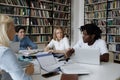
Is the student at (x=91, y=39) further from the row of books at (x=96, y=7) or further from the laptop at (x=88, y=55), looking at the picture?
the row of books at (x=96, y=7)

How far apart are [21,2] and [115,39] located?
9.22ft

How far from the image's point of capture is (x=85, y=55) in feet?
7.03

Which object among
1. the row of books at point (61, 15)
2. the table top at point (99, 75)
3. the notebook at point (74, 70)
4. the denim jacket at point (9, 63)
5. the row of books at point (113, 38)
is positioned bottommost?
the table top at point (99, 75)

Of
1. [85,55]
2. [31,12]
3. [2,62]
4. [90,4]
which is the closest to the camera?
[2,62]

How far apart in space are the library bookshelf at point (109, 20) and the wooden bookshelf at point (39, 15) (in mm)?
925

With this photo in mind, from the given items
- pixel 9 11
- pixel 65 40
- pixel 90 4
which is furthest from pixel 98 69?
pixel 90 4

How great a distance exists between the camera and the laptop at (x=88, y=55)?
2.06 metres

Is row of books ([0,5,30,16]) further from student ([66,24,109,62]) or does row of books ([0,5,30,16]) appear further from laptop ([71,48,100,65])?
laptop ([71,48,100,65])

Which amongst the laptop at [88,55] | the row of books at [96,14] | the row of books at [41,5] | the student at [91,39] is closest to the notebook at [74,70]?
the laptop at [88,55]

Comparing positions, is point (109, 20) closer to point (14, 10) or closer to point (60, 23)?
point (60, 23)

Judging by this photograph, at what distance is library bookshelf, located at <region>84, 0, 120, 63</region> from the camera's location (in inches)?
200

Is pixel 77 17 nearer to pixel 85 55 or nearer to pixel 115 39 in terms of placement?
pixel 115 39

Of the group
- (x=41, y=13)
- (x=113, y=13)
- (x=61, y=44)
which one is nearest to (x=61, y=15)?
(x=41, y=13)

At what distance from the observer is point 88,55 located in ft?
6.93
